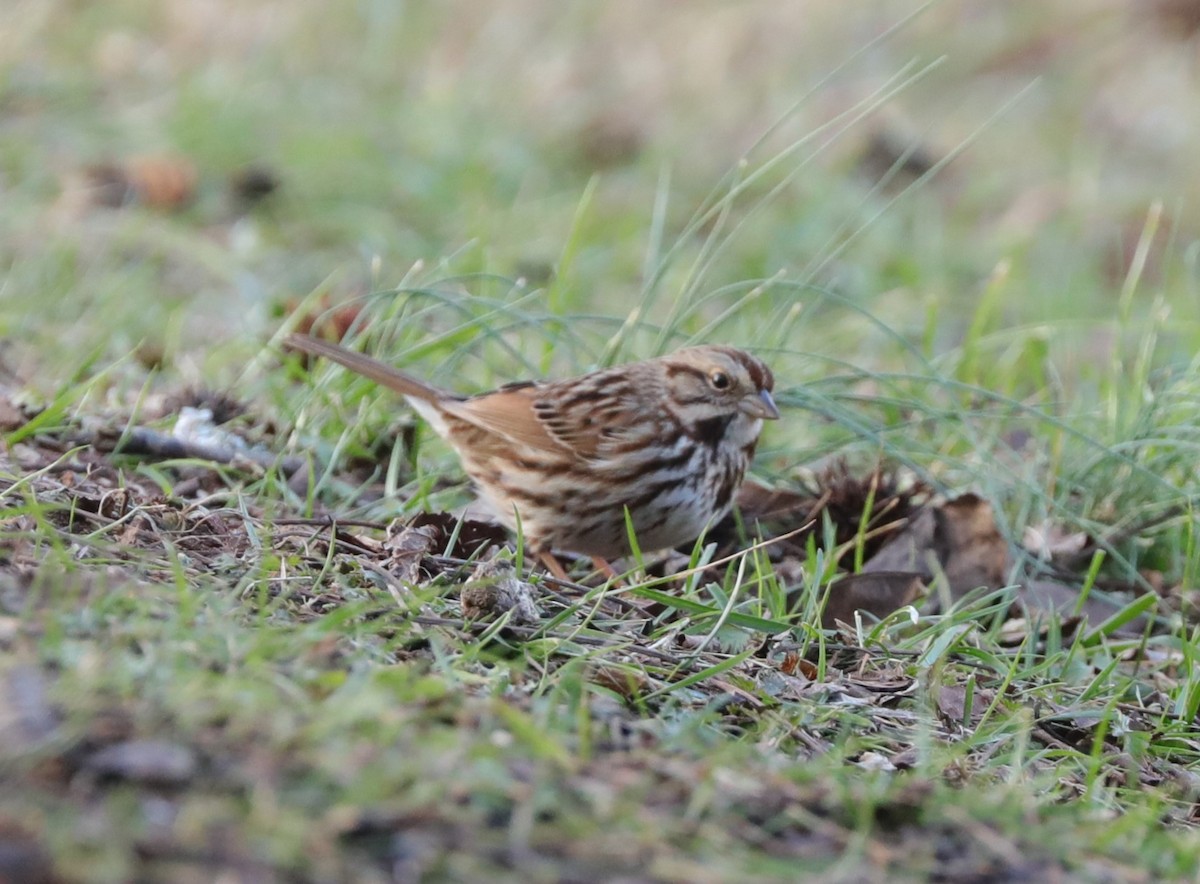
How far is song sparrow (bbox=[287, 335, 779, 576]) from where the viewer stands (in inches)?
189

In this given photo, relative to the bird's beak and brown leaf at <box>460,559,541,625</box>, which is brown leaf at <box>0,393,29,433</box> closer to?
brown leaf at <box>460,559,541,625</box>

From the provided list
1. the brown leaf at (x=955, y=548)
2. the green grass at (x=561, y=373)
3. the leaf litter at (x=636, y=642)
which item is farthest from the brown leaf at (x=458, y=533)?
the brown leaf at (x=955, y=548)

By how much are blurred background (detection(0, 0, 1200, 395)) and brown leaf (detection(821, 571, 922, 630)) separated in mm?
819

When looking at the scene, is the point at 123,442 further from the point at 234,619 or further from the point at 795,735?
the point at 795,735

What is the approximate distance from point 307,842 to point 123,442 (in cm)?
261

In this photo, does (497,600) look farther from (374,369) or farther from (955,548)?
(955,548)

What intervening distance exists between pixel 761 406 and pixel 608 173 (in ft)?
16.6

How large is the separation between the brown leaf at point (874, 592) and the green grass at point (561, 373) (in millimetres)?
66

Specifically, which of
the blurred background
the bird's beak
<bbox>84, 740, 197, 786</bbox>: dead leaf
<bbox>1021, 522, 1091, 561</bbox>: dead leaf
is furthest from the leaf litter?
the blurred background

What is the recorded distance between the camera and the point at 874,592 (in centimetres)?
443

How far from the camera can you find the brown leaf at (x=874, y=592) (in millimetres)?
4376

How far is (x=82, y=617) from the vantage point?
283cm

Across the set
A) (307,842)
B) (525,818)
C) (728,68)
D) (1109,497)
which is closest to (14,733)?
(307,842)

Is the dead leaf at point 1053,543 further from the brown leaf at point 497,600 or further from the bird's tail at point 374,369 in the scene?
the brown leaf at point 497,600
